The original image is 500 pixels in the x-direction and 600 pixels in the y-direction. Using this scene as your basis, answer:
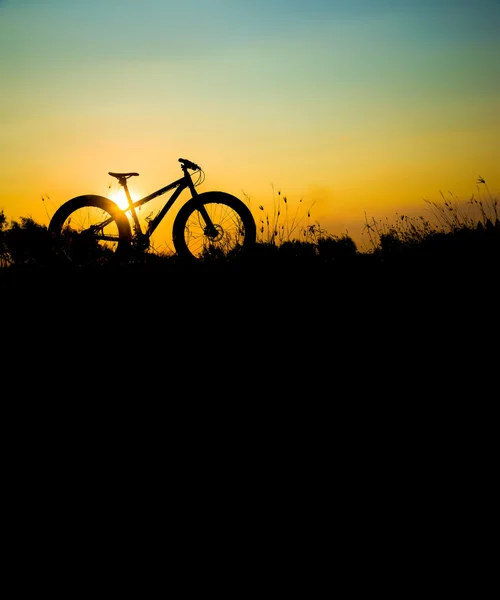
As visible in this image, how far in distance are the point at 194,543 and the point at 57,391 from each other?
1721mm

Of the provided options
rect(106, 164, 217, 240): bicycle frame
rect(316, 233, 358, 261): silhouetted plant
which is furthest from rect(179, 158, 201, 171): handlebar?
rect(316, 233, 358, 261): silhouetted plant

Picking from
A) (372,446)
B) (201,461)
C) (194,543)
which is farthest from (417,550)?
(201,461)

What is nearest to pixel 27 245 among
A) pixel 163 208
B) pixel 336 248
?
pixel 163 208

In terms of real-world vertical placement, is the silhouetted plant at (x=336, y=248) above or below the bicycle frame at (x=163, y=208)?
below

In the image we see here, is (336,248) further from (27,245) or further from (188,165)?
(27,245)

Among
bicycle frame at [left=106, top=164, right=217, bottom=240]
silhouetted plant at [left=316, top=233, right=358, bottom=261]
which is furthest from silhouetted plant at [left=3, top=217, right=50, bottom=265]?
silhouetted plant at [left=316, top=233, right=358, bottom=261]

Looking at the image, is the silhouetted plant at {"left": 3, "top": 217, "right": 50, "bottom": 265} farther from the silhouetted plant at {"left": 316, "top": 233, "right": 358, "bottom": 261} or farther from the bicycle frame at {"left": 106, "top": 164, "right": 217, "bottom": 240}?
the silhouetted plant at {"left": 316, "top": 233, "right": 358, "bottom": 261}

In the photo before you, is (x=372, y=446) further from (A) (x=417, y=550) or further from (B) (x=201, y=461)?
(B) (x=201, y=461)

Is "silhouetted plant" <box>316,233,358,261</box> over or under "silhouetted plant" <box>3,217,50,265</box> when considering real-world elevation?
under

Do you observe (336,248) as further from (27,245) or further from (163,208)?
(27,245)

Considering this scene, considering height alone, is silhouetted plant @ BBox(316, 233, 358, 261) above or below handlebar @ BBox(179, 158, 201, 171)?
below


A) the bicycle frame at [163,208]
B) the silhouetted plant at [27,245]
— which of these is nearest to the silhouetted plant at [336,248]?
the bicycle frame at [163,208]

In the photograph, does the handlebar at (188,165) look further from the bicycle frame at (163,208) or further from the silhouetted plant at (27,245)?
the silhouetted plant at (27,245)

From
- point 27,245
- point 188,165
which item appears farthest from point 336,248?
point 27,245
